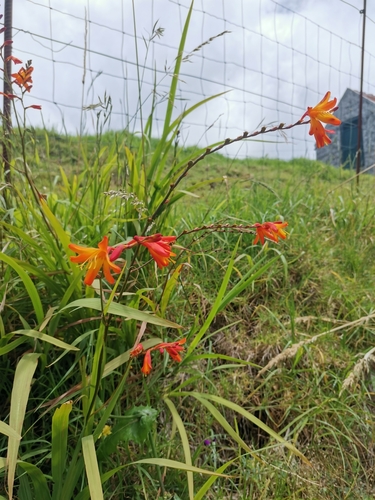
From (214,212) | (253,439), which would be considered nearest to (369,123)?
(214,212)

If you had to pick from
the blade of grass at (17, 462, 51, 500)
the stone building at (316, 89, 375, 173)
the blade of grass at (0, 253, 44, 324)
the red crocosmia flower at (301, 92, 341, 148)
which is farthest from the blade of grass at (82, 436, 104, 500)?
the stone building at (316, 89, 375, 173)

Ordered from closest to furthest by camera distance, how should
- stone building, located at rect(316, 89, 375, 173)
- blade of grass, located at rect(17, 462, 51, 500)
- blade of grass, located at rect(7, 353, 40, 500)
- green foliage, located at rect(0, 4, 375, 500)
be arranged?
blade of grass, located at rect(7, 353, 40, 500)
blade of grass, located at rect(17, 462, 51, 500)
green foliage, located at rect(0, 4, 375, 500)
stone building, located at rect(316, 89, 375, 173)

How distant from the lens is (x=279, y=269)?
213 cm

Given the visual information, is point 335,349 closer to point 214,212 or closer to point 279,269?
point 279,269

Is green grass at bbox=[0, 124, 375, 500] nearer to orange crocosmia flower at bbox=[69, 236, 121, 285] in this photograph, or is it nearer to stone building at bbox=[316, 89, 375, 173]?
orange crocosmia flower at bbox=[69, 236, 121, 285]

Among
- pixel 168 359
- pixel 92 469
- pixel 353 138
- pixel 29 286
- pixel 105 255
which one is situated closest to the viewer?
pixel 105 255

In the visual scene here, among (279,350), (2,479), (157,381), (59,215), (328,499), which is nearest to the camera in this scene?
(2,479)

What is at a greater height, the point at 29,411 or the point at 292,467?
the point at 29,411

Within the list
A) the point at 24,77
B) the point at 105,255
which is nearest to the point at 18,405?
the point at 105,255

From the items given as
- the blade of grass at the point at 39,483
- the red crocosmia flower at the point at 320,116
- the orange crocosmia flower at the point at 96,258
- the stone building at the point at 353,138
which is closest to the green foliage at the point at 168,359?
the blade of grass at the point at 39,483

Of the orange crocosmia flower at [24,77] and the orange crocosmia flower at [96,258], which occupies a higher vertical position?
the orange crocosmia flower at [24,77]

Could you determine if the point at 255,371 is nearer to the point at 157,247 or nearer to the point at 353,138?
the point at 157,247

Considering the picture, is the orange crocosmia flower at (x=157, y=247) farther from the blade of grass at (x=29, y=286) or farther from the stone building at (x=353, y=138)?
the stone building at (x=353, y=138)

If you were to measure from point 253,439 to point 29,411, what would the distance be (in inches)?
30.5
